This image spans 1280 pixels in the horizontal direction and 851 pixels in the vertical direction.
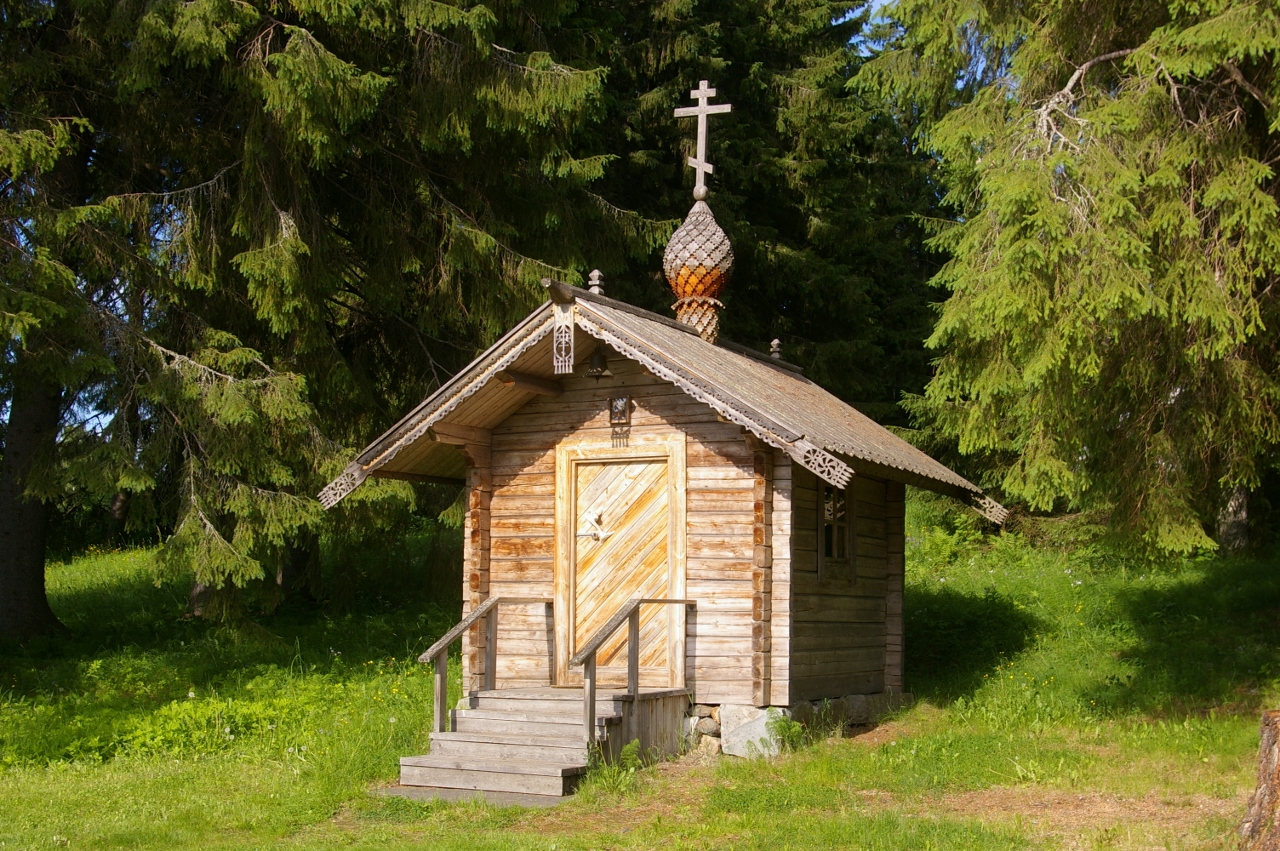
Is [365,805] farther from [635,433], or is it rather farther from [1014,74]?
[1014,74]

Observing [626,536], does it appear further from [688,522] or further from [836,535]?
[836,535]

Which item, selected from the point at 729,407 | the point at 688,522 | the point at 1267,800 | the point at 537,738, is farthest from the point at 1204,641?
the point at 537,738

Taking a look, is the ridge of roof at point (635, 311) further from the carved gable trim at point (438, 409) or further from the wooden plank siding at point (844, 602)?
the wooden plank siding at point (844, 602)

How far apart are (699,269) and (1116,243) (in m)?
5.36

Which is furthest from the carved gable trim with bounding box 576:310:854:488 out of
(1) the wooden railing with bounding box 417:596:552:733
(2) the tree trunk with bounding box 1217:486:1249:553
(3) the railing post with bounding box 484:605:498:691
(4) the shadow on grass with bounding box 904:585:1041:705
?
(2) the tree trunk with bounding box 1217:486:1249:553

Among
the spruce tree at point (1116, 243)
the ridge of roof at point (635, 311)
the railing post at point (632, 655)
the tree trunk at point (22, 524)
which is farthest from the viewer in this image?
the tree trunk at point (22, 524)

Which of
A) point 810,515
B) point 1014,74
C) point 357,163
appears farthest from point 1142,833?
point 357,163

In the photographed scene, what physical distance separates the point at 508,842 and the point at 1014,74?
7895 millimetres

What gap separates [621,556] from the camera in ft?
39.9

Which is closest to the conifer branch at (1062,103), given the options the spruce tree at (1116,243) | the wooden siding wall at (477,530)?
the spruce tree at (1116,243)

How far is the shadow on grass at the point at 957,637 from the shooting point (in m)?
14.7

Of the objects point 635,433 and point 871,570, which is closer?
point 635,433

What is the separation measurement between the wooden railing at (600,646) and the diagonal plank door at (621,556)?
0.24 m

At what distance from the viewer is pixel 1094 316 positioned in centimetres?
971
